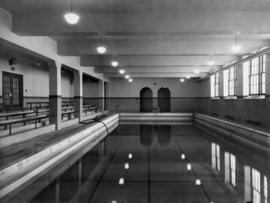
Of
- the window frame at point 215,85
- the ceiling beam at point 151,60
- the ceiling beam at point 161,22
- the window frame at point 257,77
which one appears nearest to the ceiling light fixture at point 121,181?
the ceiling beam at point 161,22

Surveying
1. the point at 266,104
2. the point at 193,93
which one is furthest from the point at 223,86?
the point at 193,93

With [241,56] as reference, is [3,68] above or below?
below

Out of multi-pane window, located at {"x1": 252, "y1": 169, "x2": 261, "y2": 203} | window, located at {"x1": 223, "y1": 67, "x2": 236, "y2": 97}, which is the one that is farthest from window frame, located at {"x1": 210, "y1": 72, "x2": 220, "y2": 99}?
multi-pane window, located at {"x1": 252, "y1": 169, "x2": 261, "y2": 203}

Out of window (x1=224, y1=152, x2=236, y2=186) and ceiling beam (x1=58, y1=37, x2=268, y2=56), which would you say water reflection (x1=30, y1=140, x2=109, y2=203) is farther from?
ceiling beam (x1=58, y1=37, x2=268, y2=56)

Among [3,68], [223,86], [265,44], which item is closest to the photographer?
[265,44]

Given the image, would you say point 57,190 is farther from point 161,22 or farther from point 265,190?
point 161,22

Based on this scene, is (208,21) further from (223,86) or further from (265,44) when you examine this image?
(223,86)

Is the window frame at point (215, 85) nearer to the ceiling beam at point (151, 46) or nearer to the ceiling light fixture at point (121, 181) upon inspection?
the ceiling beam at point (151, 46)

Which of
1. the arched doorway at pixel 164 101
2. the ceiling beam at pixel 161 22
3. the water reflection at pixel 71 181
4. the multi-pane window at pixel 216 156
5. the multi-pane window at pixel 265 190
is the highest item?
the ceiling beam at pixel 161 22

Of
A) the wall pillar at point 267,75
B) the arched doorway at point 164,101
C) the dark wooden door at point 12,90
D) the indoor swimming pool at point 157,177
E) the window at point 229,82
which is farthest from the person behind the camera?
the arched doorway at point 164,101

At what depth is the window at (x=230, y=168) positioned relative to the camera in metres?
4.11

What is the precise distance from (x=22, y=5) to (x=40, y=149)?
3.15m

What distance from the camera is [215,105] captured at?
16.0 metres

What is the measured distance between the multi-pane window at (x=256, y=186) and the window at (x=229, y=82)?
8.96m
